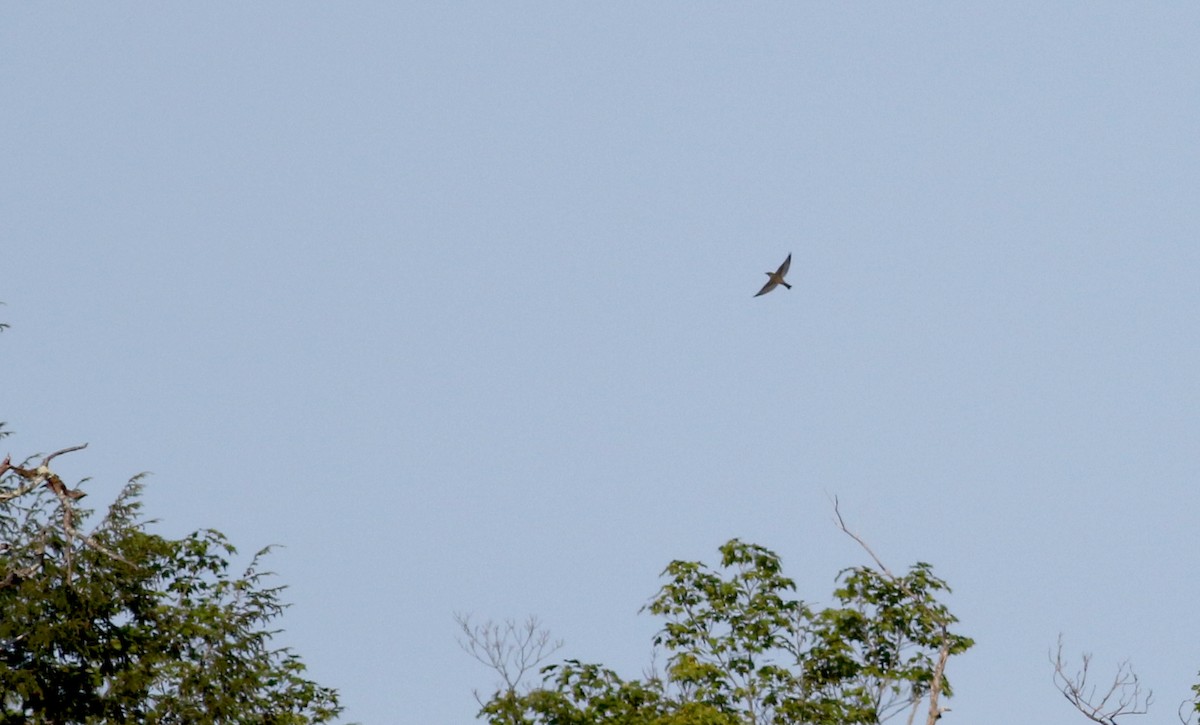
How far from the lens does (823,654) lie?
32.2 metres

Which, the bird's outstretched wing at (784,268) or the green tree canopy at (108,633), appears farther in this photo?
the bird's outstretched wing at (784,268)

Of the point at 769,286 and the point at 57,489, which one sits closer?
the point at 57,489

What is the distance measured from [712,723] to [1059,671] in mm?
5584

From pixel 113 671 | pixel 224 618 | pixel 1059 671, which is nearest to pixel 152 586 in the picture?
pixel 224 618

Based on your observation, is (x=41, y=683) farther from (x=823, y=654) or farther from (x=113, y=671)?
(x=823, y=654)

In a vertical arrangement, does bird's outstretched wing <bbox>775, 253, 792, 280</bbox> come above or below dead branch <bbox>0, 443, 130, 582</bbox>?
above

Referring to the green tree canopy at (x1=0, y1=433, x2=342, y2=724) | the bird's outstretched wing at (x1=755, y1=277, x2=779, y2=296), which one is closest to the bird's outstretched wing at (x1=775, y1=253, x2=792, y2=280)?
the bird's outstretched wing at (x1=755, y1=277, x2=779, y2=296)

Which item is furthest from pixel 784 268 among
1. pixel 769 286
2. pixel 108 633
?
pixel 108 633

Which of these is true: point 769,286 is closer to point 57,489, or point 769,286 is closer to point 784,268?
point 784,268

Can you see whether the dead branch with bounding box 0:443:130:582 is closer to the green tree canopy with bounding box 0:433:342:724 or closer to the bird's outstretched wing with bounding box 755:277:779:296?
the green tree canopy with bounding box 0:433:342:724

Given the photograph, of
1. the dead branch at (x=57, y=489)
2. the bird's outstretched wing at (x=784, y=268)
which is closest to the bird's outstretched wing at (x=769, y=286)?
the bird's outstretched wing at (x=784, y=268)

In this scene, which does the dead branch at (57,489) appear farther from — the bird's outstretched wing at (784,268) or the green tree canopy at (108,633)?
the bird's outstretched wing at (784,268)

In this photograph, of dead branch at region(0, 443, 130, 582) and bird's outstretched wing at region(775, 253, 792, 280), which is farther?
bird's outstretched wing at region(775, 253, 792, 280)

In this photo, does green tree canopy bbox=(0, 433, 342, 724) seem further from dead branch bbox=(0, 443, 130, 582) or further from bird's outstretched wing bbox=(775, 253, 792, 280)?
bird's outstretched wing bbox=(775, 253, 792, 280)
